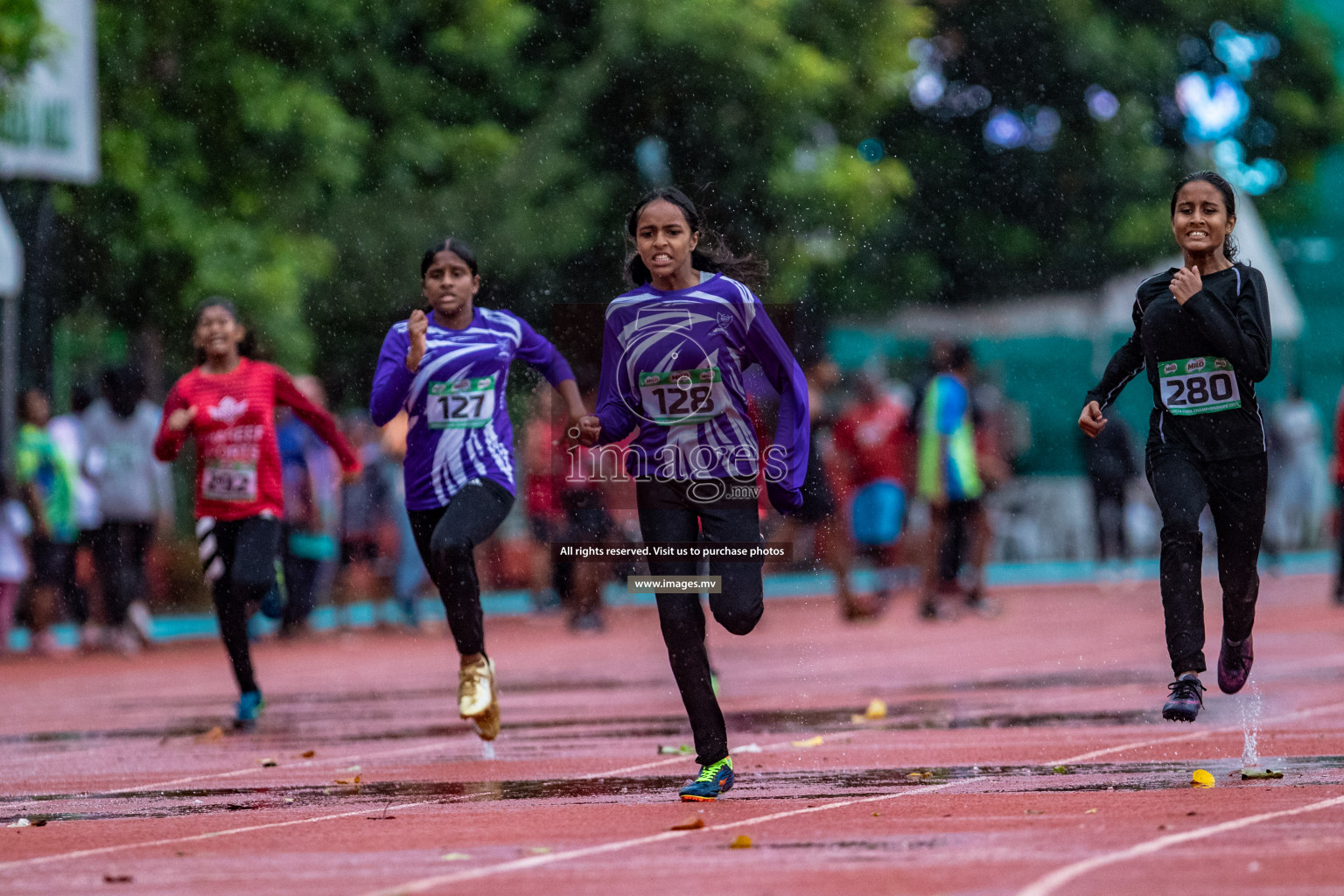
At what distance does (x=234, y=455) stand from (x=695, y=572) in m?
4.10

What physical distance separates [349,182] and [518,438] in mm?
6403

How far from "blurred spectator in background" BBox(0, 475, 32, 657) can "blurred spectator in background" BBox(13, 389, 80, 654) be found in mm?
92

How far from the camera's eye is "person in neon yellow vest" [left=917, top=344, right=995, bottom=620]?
1733cm

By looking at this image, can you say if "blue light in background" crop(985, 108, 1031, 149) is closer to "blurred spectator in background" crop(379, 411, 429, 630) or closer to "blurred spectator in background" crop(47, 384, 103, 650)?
"blurred spectator in background" crop(379, 411, 429, 630)

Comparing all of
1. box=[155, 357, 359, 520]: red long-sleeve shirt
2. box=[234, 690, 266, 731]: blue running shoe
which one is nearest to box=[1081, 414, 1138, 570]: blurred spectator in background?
box=[155, 357, 359, 520]: red long-sleeve shirt

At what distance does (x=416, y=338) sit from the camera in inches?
322

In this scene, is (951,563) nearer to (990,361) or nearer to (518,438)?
(518,438)

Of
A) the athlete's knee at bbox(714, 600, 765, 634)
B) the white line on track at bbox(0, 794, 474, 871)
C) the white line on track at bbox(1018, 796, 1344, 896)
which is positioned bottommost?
the white line on track at bbox(1018, 796, 1344, 896)

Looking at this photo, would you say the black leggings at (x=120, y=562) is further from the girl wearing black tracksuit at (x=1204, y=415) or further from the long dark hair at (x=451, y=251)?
the girl wearing black tracksuit at (x=1204, y=415)

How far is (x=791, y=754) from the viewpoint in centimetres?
827

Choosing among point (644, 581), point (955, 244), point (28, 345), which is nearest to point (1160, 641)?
point (644, 581)

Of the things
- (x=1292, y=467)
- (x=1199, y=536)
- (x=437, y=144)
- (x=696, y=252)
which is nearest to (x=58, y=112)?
(x=437, y=144)

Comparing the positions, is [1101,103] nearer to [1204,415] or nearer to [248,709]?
[248,709]

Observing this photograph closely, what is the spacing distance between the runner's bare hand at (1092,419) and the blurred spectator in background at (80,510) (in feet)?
37.2
